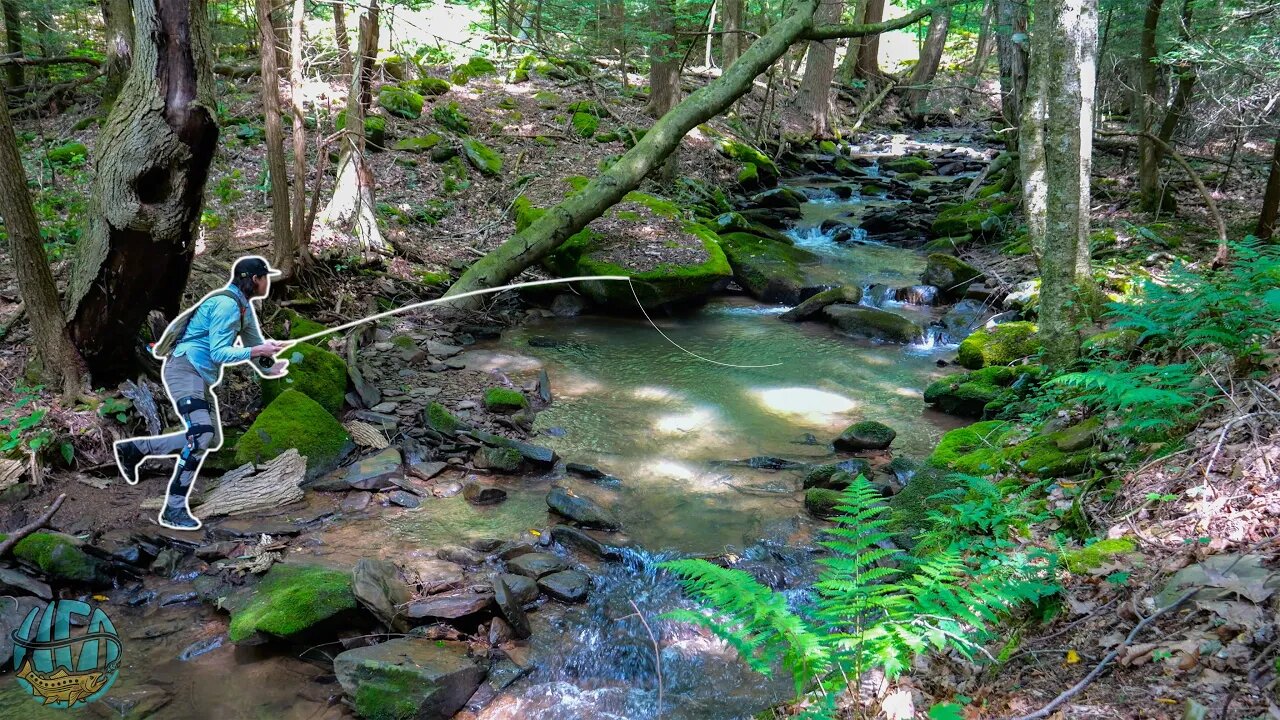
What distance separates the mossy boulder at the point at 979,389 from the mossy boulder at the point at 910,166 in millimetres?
14156

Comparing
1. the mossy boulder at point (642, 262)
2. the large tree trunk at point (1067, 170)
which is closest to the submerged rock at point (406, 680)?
the large tree trunk at point (1067, 170)

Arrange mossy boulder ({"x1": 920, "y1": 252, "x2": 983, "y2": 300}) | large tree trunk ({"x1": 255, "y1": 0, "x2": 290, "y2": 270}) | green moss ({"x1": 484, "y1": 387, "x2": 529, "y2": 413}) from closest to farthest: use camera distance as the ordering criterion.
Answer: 1. large tree trunk ({"x1": 255, "y1": 0, "x2": 290, "y2": 270})
2. green moss ({"x1": 484, "y1": 387, "x2": 529, "y2": 413})
3. mossy boulder ({"x1": 920, "y1": 252, "x2": 983, "y2": 300})

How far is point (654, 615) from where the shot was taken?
5199 millimetres

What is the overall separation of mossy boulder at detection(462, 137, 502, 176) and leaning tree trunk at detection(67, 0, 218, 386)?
8.66m

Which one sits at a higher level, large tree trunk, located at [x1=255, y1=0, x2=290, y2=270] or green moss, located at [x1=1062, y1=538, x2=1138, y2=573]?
large tree trunk, located at [x1=255, y1=0, x2=290, y2=270]

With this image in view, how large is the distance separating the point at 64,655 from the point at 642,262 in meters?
8.88

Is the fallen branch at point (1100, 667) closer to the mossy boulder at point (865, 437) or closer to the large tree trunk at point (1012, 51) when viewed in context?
the mossy boulder at point (865, 437)

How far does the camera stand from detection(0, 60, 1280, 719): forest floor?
3037 millimetres

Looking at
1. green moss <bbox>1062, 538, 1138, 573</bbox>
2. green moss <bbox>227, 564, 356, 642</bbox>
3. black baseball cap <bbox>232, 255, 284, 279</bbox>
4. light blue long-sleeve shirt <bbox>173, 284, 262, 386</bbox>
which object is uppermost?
black baseball cap <bbox>232, 255, 284, 279</bbox>

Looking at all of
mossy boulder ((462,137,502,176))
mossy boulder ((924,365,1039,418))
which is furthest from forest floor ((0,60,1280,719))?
mossy boulder ((924,365,1039,418))

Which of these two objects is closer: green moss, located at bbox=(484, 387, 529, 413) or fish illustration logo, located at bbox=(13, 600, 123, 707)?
fish illustration logo, located at bbox=(13, 600, 123, 707)

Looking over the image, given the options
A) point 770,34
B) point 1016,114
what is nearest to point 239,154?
point 770,34

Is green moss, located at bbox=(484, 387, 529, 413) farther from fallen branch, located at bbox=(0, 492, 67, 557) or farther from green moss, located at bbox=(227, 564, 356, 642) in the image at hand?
fallen branch, located at bbox=(0, 492, 67, 557)

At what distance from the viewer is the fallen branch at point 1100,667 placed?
10.1 feet
